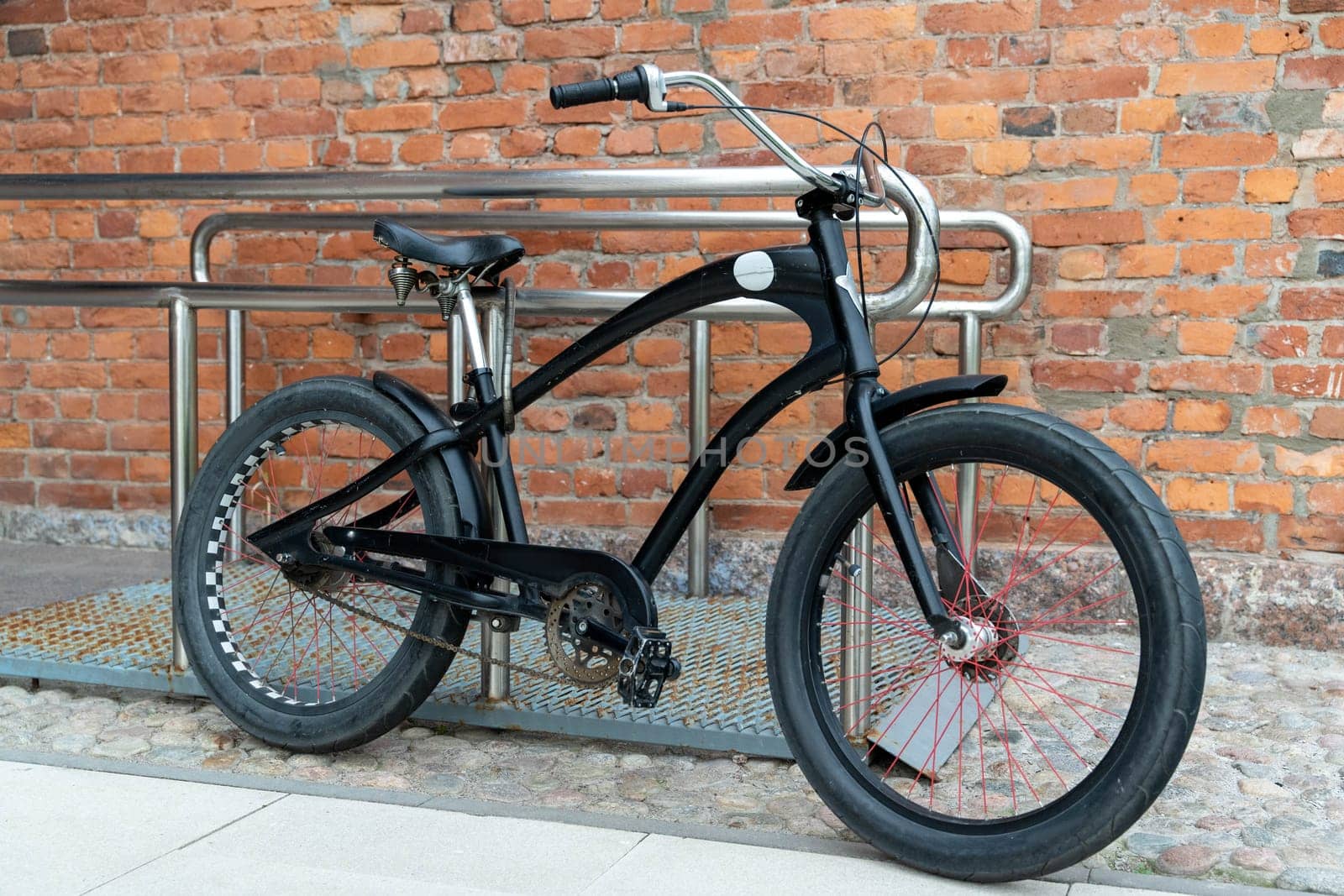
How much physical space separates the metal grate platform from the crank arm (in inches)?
20.7

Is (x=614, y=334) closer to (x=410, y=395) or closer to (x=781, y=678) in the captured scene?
(x=410, y=395)

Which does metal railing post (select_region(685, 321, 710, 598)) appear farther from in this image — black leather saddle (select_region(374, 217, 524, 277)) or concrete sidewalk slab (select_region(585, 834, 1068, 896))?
concrete sidewalk slab (select_region(585, 834, 1068, 896))

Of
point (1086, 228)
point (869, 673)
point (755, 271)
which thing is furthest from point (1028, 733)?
point (1086, 228)

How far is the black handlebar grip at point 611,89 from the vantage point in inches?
73.2

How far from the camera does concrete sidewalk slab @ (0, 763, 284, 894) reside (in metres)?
1.78

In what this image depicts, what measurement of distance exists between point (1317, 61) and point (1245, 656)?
52.3 inches

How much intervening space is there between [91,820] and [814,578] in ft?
3.73

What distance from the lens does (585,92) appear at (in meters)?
1.87

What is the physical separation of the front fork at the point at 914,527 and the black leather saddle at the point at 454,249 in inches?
26.9

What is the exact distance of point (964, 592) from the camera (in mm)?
1830

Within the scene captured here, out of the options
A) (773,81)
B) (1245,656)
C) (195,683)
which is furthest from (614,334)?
(1245,656)

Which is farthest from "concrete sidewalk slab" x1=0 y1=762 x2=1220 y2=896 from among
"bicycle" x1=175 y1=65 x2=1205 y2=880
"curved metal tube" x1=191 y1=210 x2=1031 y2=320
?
"curved metal tube" x1=191 y1=210 x2=1031 y2=320

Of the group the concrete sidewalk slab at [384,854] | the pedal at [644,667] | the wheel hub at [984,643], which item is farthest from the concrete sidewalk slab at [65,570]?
the wheel hub at [984,643]

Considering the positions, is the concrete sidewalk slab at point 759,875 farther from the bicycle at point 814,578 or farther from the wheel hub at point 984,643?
the wheel hub at point 984,643
